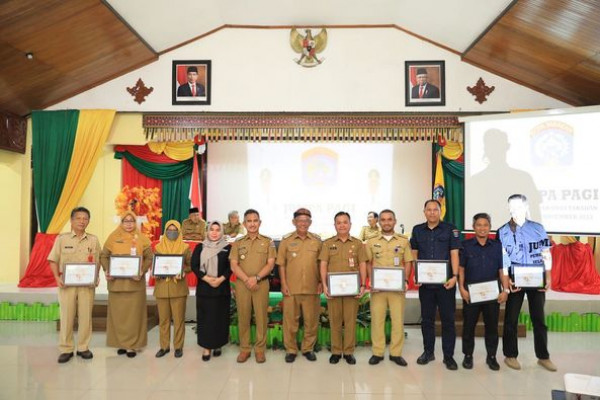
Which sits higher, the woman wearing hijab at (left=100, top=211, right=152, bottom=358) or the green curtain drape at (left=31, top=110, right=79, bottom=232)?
the green curtain drape at (left=31, top=110, right=79, bottom=232)

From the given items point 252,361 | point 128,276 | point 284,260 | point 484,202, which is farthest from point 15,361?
point 484,202

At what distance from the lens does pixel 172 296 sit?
4.07m

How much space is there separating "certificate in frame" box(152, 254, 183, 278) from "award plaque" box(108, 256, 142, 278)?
0.20 metres

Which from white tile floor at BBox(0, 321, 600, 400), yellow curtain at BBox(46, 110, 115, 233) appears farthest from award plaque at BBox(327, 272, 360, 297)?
yellow curtain at BBox(46, 110, 115, 233)

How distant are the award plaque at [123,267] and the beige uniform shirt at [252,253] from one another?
3.09 ft

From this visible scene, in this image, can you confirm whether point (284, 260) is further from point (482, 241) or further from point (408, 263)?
point (482, 241)

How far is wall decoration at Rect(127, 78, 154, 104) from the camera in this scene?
262 inches

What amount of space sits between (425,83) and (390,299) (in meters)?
3.84

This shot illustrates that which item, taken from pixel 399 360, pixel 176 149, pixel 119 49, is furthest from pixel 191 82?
pixel 399 360

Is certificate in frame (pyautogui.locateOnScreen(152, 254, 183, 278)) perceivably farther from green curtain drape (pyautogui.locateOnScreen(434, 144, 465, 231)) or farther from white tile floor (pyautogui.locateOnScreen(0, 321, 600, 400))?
green curtain drape (pyautogui.locateOnScreen(434, 144, 465, 231))

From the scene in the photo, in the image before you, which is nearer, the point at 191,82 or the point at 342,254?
the point at 342,254

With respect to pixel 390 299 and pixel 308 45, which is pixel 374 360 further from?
pixel 308 45

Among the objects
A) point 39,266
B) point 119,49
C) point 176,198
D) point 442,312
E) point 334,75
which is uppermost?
point 119,49

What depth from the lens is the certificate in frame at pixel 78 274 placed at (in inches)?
155
